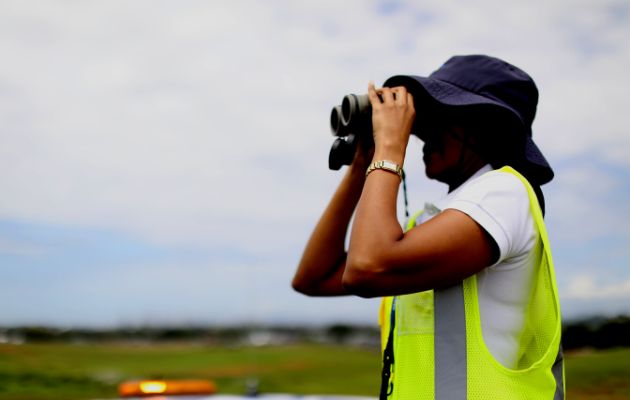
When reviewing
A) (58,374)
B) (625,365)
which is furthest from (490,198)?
(58,374)

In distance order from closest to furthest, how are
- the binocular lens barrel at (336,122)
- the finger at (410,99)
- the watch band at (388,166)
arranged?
1. the watch band at (388,166)
2. the finger at (410,99)
3. the binocular lens barrel at (336,122)

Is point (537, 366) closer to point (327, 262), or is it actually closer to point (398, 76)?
point (398, 76)

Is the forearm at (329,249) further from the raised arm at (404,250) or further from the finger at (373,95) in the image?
the raised arm at (404,250)

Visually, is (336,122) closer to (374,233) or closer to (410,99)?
(410,99)

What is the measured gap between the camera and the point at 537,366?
5.13ft

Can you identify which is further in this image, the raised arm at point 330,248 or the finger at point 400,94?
the raised arm at point 330,248

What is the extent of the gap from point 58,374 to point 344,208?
981 cm

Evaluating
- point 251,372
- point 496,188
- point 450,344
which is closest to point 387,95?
point 496,188

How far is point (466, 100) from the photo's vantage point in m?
1.79

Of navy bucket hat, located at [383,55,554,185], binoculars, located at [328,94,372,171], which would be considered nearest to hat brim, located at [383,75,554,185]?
navy bucket hat, located at [383,55,554,185]

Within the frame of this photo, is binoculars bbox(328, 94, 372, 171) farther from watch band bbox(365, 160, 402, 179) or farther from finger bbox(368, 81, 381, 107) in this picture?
watch band bbox(365, 160, 402, 179)

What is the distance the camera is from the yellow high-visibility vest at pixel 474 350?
1557 millimetres

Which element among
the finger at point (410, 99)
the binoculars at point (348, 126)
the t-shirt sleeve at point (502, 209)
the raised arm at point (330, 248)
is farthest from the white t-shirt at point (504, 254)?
the raised arm at point (330, 248)

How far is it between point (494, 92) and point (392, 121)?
29 centimetres
